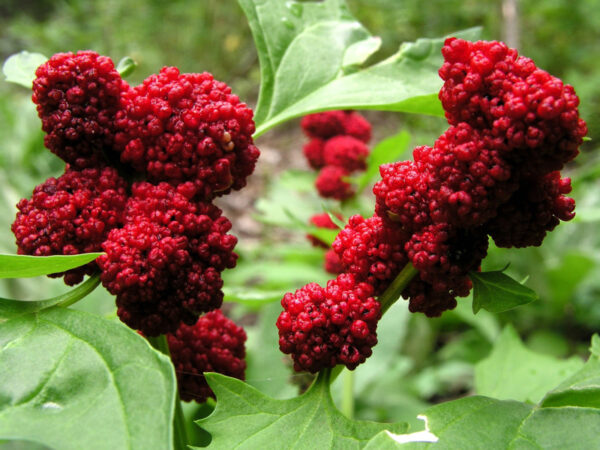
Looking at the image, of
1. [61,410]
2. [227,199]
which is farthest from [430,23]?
[61,410]

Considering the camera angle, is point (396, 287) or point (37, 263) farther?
point (396, 287)

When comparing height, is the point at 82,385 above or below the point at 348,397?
above

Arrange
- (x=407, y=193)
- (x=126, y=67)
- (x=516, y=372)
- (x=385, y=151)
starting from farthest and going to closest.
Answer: (x=385, y=151), (x=516, y=372), (x=126, y=67), (x=407, y=193)

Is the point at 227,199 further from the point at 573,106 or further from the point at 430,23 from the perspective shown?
the point at 573,106

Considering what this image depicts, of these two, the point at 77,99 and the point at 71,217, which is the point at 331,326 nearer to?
the point at 71,217

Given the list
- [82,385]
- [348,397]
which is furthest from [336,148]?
[82,385]

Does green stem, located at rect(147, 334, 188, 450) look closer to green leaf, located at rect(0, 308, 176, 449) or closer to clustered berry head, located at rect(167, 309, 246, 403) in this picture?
clustered berry head, located at rect(167, 309, 246, 403)
